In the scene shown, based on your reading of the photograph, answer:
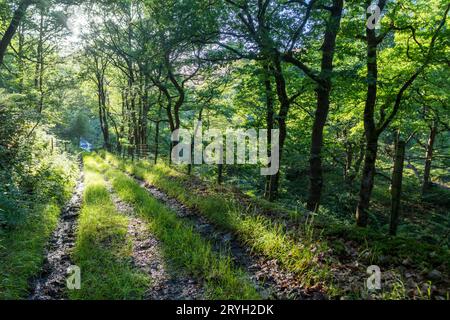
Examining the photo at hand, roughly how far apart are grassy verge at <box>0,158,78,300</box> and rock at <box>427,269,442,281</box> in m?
5.32

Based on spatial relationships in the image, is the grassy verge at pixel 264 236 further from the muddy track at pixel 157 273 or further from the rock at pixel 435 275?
the muddy track at pixel 157 273

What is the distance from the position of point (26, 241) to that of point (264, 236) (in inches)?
174

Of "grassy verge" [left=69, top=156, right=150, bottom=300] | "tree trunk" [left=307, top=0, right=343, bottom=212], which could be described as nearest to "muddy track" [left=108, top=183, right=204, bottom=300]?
"grassy verge" [left=69, top=156, right=150, bottom=300]

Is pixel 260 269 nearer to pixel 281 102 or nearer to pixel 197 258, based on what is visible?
pixel 197 258

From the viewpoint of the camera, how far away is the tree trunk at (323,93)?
6.92 meters

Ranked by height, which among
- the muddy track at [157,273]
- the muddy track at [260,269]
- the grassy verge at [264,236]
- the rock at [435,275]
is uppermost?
the rock at [435,275]

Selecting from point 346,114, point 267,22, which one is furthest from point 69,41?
point 346,114

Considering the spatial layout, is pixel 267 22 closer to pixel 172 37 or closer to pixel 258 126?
pixel 172 37

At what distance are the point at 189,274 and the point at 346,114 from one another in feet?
40.1

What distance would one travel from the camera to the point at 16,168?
26.6 ft

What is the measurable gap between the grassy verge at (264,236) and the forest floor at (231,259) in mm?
17

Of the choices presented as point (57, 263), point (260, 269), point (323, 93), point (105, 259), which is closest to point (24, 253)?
point (57, 263)

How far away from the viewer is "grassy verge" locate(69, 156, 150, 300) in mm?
4008

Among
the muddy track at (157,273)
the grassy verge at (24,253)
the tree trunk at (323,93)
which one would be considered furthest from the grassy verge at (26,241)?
the tree trunk at (323,93)
